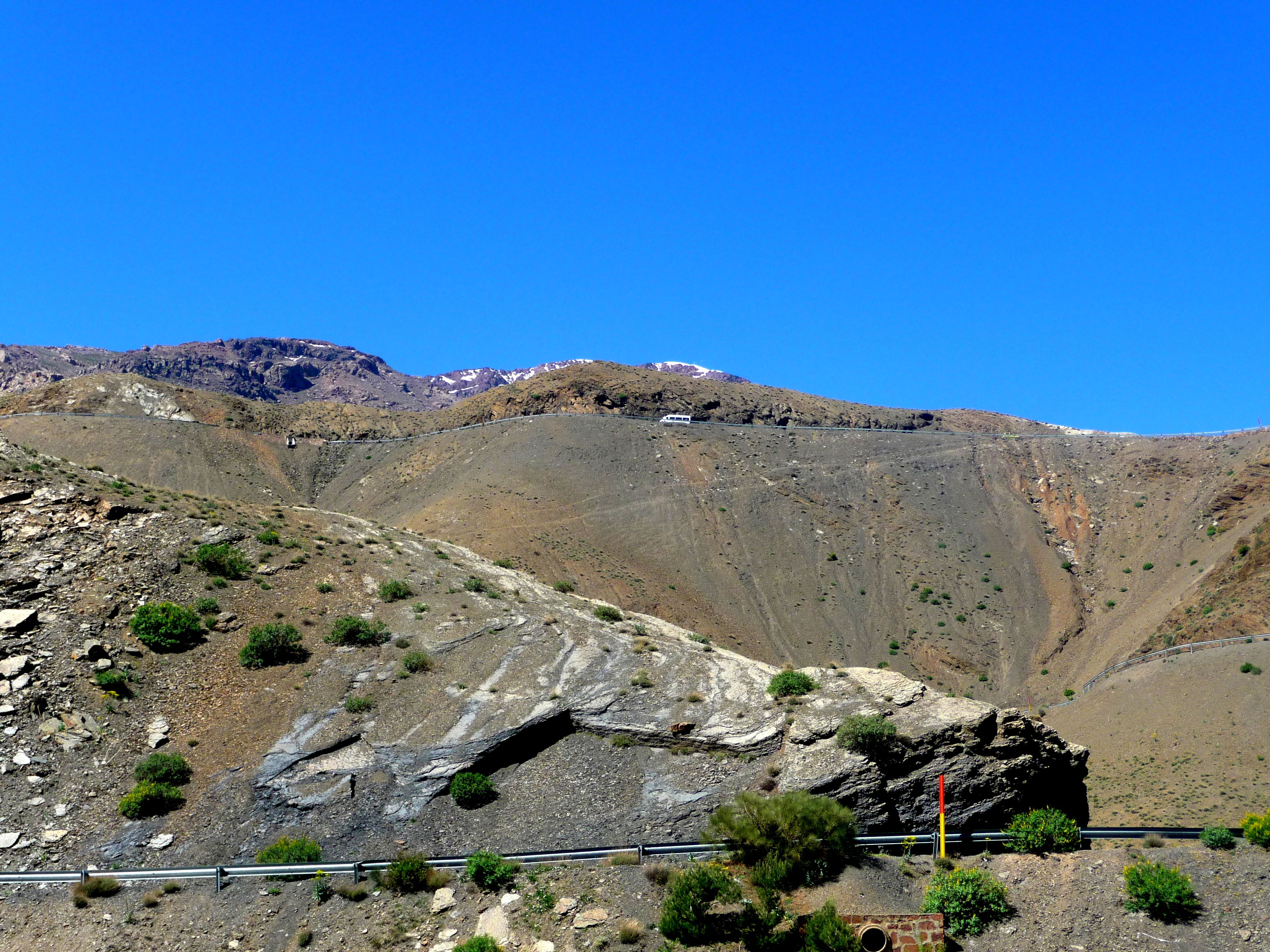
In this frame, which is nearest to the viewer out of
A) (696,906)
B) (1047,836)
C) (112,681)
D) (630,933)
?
(696,906)

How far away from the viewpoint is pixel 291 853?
22.9m

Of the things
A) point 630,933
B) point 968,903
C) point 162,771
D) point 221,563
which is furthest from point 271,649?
point 968,903

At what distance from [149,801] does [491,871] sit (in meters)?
8.80

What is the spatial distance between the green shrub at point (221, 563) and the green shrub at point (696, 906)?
802 inches

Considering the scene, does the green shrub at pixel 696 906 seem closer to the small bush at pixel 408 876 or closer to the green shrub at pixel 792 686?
the small bush at pixel 408 876

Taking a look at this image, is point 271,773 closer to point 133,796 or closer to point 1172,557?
point 133,796

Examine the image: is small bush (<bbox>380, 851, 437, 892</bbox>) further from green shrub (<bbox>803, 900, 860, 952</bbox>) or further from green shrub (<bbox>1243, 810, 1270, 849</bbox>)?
green shrub (<bbox>1243, 810, 1270, 849</bbox>)

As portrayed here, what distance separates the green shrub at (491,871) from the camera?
831 inches

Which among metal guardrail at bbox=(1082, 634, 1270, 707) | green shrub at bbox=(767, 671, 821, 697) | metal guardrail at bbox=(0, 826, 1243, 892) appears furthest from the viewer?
metal guardrail at bbox=(1082, 634, 1270, 707)

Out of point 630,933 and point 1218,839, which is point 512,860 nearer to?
point 630,933

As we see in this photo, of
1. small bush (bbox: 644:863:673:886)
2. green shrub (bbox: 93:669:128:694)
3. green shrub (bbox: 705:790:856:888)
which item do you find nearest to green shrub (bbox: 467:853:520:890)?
small bush (bbox: 644:863:673:886)

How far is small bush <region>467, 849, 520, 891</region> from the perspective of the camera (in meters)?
21.1

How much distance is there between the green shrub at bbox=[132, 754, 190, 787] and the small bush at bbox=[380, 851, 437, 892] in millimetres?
6918

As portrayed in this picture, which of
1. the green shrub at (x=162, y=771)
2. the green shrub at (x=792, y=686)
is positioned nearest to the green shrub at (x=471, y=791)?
the green shrub at (x=162, y=771)
